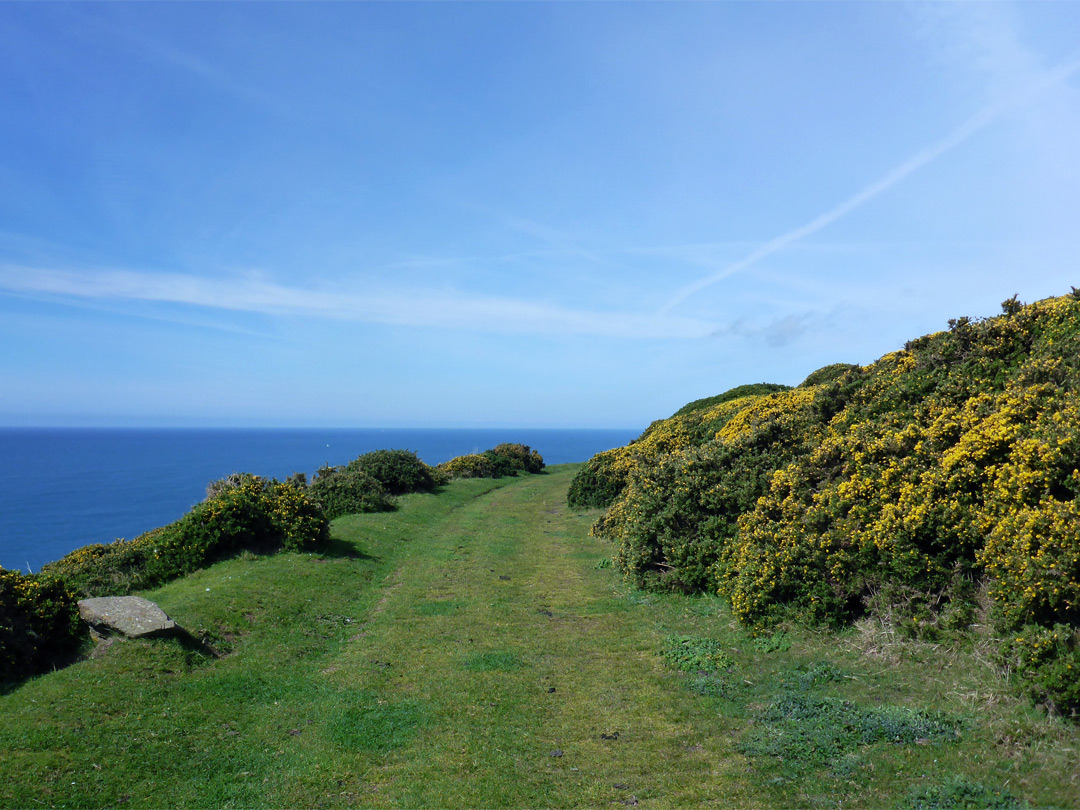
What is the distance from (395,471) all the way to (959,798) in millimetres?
30393

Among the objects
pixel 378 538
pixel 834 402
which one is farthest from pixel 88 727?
pixel 834 402

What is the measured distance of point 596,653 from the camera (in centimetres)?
1136

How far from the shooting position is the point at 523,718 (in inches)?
346

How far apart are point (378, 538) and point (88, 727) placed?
1416cm

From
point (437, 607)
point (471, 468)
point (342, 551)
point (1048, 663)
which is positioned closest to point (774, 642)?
point (1048, 663)

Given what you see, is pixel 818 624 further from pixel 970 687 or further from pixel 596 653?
pixel 596 653

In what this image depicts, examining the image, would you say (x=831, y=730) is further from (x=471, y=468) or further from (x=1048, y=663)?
(x=471, y=468)

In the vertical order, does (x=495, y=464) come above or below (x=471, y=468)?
above

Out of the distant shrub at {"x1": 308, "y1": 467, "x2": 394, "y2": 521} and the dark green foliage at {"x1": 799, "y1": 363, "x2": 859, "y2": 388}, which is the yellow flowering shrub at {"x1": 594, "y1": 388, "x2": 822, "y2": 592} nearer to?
the dark green foliage at {"x1": 799, "y1": 363, "x2": 859, "y2": 388}

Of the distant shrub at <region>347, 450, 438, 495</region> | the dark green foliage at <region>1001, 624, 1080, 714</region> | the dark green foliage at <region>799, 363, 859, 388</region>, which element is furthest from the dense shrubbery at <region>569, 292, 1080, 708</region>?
the distant shrub at <region>347, 450, 438, 495</region>

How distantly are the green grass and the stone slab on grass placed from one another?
317 mm

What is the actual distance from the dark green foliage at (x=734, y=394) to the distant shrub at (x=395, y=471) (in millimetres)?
16500

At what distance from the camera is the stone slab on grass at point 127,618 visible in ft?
35.2

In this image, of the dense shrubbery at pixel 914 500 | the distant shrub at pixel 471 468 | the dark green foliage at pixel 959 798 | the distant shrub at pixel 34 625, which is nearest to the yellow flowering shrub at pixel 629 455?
the dense shrubbery at pixel 914 500
